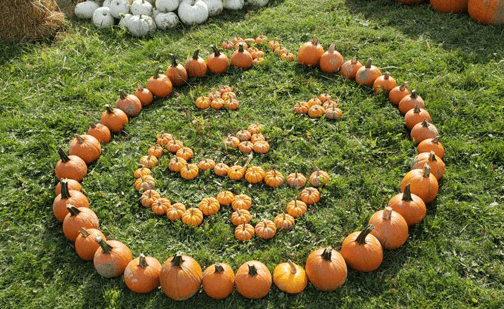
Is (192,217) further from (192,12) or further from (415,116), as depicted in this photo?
(192,12)

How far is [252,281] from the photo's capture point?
4.66 m

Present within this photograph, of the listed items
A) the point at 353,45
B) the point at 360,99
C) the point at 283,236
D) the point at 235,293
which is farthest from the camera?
the point at 353,45

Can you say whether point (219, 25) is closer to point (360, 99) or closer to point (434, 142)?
point (360, 99)

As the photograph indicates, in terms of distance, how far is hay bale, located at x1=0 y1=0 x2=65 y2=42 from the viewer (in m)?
9.09

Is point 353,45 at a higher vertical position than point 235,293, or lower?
higher

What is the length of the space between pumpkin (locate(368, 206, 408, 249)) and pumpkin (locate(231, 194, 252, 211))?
1506 millimetres

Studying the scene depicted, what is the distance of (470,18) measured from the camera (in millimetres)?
9000

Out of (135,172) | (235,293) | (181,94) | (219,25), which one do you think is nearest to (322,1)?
(219,25)

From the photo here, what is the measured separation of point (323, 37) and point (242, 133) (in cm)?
331

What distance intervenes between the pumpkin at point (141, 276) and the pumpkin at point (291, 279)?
125cm

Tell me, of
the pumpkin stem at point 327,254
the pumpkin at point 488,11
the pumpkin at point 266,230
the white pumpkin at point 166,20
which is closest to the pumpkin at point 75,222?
the pumpkin at point 266,230

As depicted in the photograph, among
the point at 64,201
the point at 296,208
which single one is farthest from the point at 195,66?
the point at 296,208

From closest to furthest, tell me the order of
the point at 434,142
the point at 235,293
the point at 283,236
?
the point at 235,293
the point at 283,236
the point at 434,142

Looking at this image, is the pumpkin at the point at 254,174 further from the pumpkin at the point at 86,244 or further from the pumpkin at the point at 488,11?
the pumpkin at the point at 488,11
